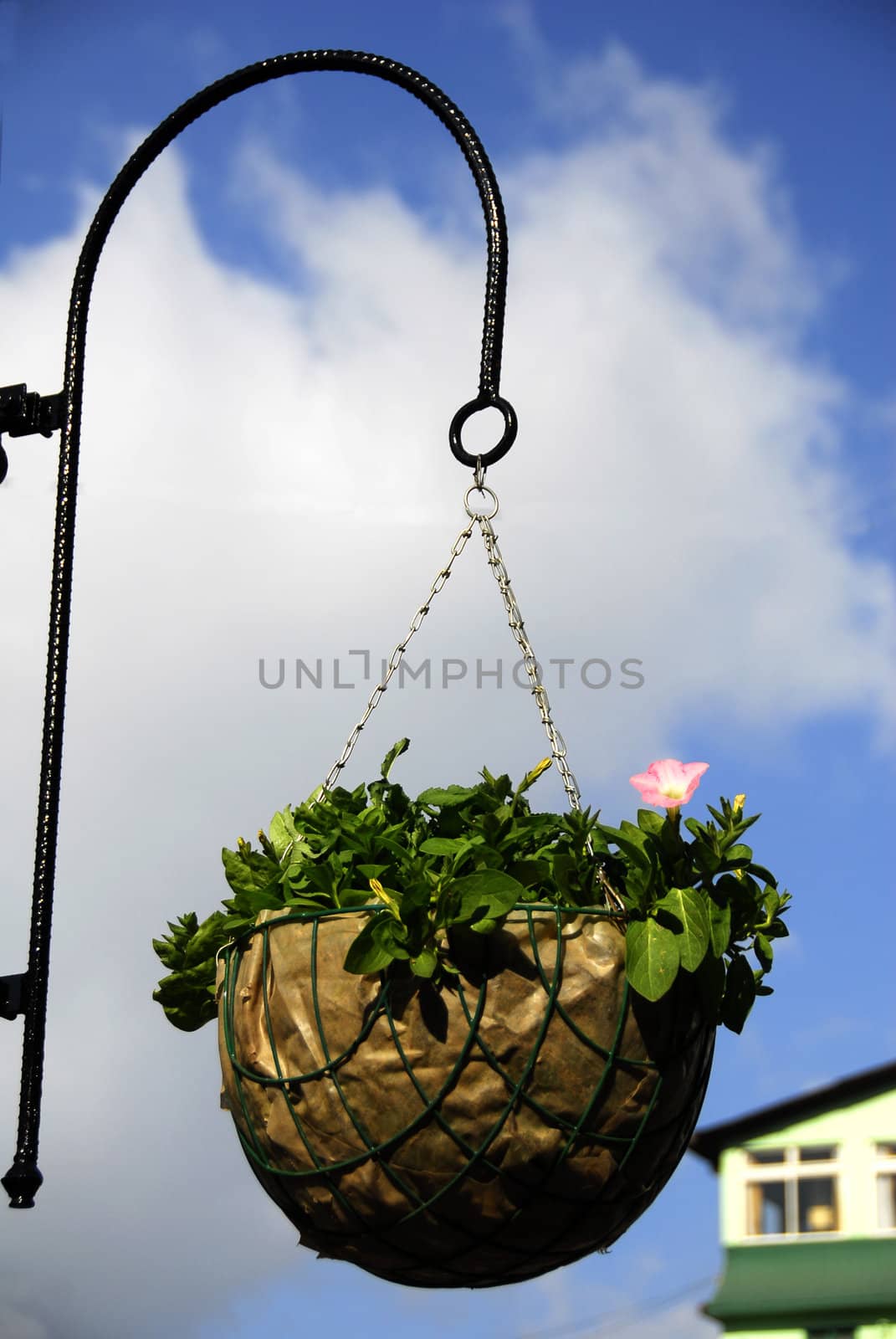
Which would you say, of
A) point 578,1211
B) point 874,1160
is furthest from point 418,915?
point 874,1160

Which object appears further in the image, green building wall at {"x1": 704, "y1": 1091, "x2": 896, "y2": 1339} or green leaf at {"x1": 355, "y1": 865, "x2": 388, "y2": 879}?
green building wall at {"x1": 704, "y1": 1091, "x2": 896, "y2": 1339}

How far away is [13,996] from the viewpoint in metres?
2.22

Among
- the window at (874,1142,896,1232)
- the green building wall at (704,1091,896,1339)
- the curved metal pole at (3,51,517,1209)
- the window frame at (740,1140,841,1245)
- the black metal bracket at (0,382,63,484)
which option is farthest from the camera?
the window frame at (740,1140,841,1245)

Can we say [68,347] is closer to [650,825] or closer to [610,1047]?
[650,825]

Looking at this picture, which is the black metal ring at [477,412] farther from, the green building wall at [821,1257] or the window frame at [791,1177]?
the window frame at [791,1177]

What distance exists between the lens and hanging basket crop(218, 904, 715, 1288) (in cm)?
163

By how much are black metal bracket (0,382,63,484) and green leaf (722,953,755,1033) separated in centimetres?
141

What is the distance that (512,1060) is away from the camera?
1.62m

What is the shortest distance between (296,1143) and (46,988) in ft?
2.23

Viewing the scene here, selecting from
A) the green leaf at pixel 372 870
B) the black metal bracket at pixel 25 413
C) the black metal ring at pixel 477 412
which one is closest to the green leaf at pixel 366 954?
the green leaf at pixel 372 870

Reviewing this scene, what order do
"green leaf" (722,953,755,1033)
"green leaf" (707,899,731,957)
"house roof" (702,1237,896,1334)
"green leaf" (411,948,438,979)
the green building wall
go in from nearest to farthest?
1. "green leaf" (411,948,438,979)
2. "green leaf" (707,899,731,957)
3. "green leaf" (722,953,755,1033)
4. "house roof" (702,1237,896,1334)
5. the green building wall

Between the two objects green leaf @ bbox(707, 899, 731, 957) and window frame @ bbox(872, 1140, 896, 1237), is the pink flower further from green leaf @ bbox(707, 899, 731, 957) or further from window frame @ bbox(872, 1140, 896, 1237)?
window frame @ bbox(872, 1140, 896, 1237)

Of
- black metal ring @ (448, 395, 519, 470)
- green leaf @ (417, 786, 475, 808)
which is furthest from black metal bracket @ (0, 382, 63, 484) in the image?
green leaf @ (417, 786, 475, 808)

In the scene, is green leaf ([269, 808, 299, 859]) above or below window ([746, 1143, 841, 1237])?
above
